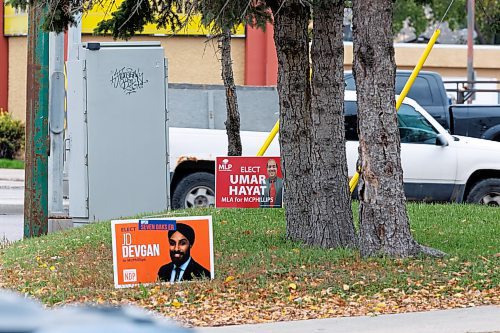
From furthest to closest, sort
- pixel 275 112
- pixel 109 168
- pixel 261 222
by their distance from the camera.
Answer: pixel 275 112 → pixel 109 168 → pixel 261 222

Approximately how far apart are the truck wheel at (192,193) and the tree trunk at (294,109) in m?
4.39

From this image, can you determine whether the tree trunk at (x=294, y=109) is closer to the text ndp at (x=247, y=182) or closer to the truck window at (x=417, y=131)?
the text ndp at (x=247, y=182)

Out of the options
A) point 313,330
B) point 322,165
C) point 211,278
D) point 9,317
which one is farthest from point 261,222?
point 9,317

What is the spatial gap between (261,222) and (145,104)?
292 centimetres

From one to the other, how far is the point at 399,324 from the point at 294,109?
4.03 m

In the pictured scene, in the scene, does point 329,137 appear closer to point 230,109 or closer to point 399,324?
point 399,324

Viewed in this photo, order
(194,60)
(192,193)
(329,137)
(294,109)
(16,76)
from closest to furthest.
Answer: (329,137) → (294,109) → (192,193) → (194,60) → (16,76)

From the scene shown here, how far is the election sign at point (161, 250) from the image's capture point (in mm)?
8469

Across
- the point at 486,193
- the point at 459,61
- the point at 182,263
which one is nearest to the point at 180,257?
the point at 182,263

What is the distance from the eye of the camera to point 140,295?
8344 mm

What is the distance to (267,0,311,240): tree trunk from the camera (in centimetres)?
1069

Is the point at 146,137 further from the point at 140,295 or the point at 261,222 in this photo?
the point at 140,295

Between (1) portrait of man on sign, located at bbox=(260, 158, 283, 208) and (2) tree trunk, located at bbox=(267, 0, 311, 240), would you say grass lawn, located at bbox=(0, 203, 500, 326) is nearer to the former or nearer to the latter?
(2) tree trunk, located at bbox=(267, 0, 311, 240)

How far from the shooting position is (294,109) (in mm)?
10914
